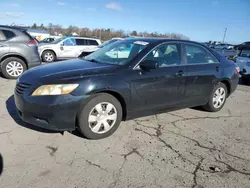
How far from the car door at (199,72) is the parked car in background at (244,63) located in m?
5.07

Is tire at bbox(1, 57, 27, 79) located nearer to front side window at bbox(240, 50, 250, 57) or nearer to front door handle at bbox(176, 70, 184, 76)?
front door handle at bbox(176, 70, 184, 76)

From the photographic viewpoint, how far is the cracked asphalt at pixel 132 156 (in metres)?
2.67

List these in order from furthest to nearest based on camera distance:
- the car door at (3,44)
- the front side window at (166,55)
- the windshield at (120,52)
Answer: the car door at (3,44)
the front side window at (166,55)
the windshield at (120,52)

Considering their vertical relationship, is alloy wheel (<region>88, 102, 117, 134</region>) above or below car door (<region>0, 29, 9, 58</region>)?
below

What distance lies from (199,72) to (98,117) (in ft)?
7.48

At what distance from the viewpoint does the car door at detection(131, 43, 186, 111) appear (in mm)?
3854

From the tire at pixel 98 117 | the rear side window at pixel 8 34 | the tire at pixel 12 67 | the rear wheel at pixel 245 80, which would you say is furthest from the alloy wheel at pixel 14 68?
the rear wheel at pixel 245 80

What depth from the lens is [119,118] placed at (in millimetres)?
3752

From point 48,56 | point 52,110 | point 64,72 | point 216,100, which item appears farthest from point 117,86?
point 48,56

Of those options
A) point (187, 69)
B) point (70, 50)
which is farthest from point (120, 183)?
point (70, 50)

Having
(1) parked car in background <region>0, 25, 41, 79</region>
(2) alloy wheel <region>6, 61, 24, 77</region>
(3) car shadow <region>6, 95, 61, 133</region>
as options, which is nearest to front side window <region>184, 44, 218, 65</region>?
(3) car shadow <region>6, 95, 61, 133</region>

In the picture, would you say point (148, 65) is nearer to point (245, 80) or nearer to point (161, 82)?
point (161, 82)

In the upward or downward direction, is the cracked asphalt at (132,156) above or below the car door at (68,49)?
below

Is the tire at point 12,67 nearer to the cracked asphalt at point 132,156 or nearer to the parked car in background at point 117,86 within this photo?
the cracked asphalt at point 132,156
